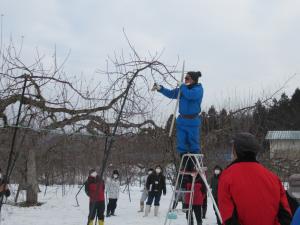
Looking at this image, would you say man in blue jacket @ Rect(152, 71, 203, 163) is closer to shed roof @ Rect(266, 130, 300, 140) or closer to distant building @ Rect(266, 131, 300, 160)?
distant building @ Rect(266, 131, 300, 160)

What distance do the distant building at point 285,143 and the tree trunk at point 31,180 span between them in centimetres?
1321

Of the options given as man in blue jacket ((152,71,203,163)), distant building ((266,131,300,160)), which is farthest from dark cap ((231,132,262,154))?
distant building ((266,131,300,160))

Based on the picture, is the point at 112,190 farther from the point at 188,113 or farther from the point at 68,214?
the point at 188,113

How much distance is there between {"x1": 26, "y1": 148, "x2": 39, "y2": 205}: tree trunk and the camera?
17.0 metres

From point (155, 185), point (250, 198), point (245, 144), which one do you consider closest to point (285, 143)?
point (155, 185)

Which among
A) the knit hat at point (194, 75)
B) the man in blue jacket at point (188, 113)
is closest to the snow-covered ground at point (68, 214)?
the man in blue jacket at point (188, 113)

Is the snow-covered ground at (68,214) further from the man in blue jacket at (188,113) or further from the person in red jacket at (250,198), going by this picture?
the person in red jacket at (250,198)

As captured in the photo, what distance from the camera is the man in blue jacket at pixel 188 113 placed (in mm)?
6938

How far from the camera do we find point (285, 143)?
28000mm

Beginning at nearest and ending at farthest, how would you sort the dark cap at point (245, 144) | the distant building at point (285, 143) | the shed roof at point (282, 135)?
the dark cap at point (245, 144)
the distant building at point (285, 143)
the shed roof at point (282, 135)

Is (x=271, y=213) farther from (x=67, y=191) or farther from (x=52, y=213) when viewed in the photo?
(x=67, y=191)

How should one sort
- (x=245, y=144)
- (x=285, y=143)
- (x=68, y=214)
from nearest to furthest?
1. (x=245, y=144)
2. (x=68, y=214)
3. (x=285, y=143)

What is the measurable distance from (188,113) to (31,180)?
37.9 ft

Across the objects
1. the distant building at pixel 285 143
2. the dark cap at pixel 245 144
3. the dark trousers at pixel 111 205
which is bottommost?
the dark trousers at pixel 111 205
